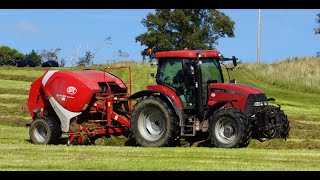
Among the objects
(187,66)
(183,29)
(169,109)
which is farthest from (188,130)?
(183,29)

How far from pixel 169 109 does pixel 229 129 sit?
1329mm

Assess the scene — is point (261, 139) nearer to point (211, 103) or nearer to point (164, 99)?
point (211, 103)

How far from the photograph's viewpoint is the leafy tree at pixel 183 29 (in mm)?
53969

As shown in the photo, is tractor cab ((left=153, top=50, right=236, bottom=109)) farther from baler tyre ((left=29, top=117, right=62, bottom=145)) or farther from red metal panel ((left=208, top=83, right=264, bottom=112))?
baler tyre ((left=29, top=117, right=62, bottom=145))

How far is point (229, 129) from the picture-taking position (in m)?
13.0

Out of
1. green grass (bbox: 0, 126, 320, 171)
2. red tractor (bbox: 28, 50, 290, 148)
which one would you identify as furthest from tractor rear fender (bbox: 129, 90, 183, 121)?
green grass (bbox: 0, 126, 320, 171)

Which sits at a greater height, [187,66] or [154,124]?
[187,66]

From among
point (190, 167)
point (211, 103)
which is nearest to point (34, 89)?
point (211, 103)

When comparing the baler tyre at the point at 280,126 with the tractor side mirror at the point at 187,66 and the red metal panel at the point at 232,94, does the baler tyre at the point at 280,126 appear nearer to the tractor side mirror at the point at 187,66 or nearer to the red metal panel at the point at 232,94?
the red metal panel at the point at 232,94

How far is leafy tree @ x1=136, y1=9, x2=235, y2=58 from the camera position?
177ft

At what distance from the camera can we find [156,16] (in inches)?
2207

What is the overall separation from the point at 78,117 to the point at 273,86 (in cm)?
2214

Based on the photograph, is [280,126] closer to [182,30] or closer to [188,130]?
[188,130]

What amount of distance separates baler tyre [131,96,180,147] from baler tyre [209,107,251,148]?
849mm
